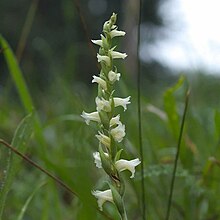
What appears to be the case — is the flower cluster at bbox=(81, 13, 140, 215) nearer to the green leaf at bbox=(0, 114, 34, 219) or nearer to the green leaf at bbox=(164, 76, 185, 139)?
the green leaf at bbox=(0, 114, 34, 219)

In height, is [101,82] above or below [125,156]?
above

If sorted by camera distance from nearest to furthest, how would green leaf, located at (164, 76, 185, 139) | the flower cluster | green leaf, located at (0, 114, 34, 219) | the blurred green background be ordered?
the flower cluster
green leaf, located at (0, 114, 34, 219)
the blurred green background
green leaf, located at (164, 76, 185, 139)

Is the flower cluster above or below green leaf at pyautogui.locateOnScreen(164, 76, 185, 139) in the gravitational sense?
above

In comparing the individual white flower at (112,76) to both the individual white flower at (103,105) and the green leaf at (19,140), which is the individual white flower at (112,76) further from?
the green leaf at (19,140)

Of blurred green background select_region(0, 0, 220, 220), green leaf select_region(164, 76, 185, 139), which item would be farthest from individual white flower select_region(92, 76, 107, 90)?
green leaf select_region(164, 76, 185, 139)

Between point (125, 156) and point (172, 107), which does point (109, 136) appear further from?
point (172, 107)

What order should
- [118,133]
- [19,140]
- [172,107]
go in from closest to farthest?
[118,133]
[19,140]
[172,107]

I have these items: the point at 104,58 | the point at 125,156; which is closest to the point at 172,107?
the point at 125,156

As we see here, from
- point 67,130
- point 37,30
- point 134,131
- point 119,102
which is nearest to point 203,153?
point 134,131

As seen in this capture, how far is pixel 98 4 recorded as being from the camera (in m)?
18.9

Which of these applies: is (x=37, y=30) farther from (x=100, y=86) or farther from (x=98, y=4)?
(x=100, y=86)

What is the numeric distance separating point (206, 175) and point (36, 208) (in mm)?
519

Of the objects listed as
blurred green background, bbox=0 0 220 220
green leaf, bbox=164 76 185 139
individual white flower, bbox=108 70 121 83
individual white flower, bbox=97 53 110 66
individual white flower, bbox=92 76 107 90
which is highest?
individual white flower, bbox=97 53 110 66

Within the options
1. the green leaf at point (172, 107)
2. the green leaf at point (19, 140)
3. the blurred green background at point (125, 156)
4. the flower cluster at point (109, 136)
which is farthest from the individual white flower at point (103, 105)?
the green leaf at point (172, 107)
